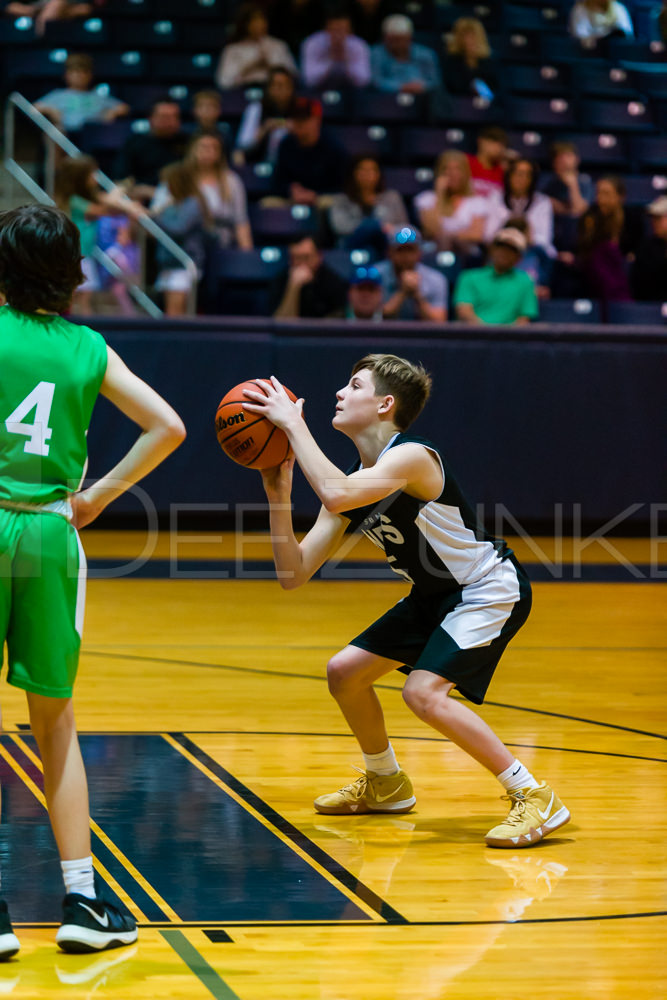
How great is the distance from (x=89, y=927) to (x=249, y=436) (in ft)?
4.49

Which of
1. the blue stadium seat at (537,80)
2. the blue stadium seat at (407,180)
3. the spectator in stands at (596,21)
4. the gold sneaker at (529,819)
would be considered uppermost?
the spectator in stands at (596,21)

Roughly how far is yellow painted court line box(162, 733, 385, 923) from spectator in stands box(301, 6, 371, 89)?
942 cm

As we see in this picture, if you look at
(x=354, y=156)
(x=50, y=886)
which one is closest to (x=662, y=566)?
(x=354, y=156)

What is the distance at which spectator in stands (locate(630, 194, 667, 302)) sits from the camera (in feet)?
40.1

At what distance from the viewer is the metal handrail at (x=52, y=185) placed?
10.5 m

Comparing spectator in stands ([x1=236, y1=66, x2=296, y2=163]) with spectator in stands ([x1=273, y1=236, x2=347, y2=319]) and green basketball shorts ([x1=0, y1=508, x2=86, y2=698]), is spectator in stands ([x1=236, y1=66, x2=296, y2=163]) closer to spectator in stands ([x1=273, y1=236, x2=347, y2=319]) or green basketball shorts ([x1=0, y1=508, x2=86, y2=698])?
spectator in stands ([x1=273, y1=236, x2=347, y2=319])

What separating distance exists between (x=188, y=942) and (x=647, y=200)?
11536 mm

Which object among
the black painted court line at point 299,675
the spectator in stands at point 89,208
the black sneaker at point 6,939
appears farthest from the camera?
the spectator in stands at point 89,208

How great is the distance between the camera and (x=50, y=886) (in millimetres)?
3682

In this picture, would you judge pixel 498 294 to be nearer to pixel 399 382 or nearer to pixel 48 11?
pixel 48 11

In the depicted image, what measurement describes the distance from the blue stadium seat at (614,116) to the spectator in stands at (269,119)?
11.6 ft

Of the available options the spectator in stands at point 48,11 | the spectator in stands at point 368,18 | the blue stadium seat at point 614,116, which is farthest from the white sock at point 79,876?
the blue stadium seat at point 614,116

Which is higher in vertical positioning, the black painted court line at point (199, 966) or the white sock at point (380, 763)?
the black painted court line at point (199, 966)

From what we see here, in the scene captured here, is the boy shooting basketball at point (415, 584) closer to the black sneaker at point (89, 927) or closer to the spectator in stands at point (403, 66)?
the black sneaker at point (89, 927)
